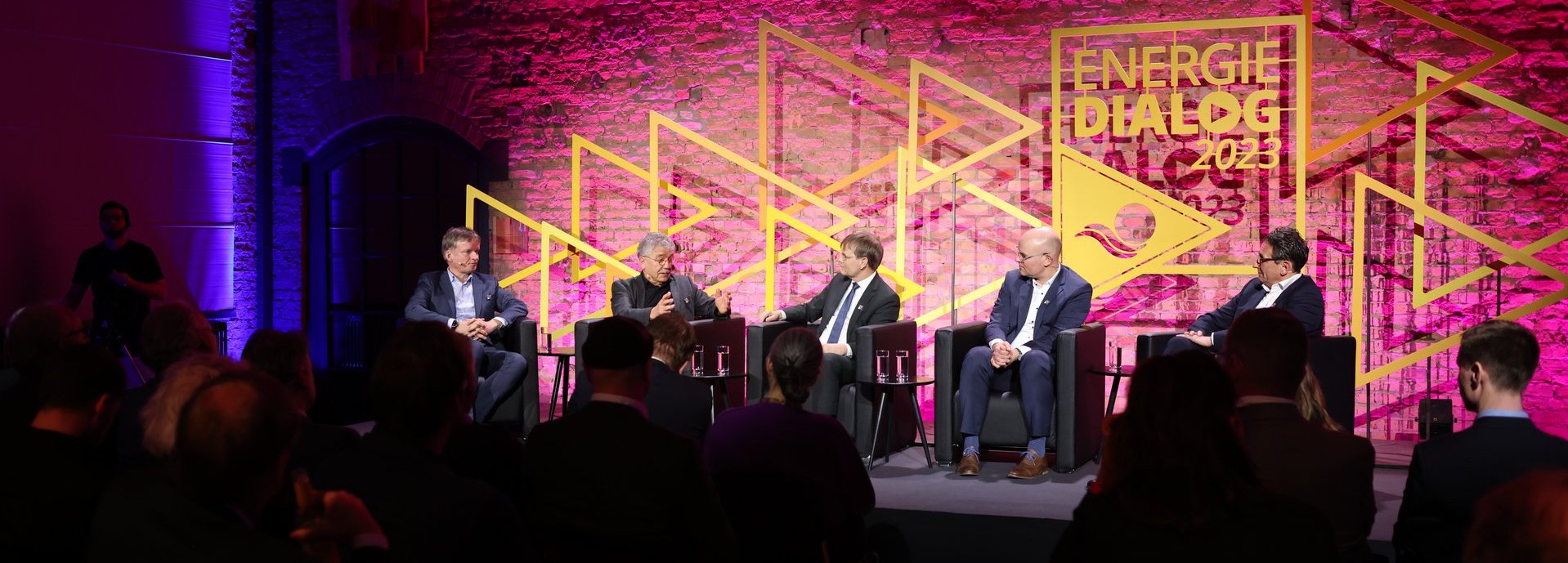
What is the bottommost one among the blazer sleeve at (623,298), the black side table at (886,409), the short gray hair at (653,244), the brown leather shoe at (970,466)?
the brown leather shoe at (970,466)

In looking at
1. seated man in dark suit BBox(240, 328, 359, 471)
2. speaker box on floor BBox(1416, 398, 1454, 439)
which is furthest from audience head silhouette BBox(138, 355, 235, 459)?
speaker box on floor BBox(1416, 398, 1454, 439)

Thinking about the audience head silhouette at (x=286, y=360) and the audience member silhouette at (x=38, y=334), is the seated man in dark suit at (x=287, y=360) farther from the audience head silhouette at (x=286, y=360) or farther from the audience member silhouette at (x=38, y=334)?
the audience member silhouette at (x=38, y=334)

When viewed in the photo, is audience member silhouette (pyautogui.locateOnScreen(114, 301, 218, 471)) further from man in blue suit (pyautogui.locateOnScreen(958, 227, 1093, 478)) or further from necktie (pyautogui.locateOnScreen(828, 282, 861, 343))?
necktie (pyautogui.locateOnScreen(828, 282, 861, 343))

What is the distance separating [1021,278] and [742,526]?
3466mm

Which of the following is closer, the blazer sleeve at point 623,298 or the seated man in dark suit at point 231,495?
the seated man in dark suit at point 231,495

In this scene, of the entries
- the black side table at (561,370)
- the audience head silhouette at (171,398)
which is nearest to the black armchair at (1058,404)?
the black side table at (561,370)

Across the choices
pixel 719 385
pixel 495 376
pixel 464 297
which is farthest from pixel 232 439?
pixel 464 297

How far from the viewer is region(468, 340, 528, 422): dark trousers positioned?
629 centimetres

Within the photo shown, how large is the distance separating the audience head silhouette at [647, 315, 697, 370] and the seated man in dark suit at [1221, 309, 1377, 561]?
1.69 meters

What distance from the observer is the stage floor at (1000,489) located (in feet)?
15.8

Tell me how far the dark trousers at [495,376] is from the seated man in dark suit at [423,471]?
4.10 meters

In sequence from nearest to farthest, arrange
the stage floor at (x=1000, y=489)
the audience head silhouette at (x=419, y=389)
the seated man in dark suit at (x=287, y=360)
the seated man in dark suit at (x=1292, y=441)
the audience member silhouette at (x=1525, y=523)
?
the audience member silhouette at (x=1525, y=523)
the audience head silhouette at (x=419, y=389)
the seated man in dark suit at (x=1292, y=441)
the seated man in dark suit at (x=287, y=360)
the stage floor at (x=1000, y=489)

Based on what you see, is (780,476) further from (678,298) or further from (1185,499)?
(678,298)

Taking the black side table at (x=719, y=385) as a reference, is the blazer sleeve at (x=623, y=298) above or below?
above
